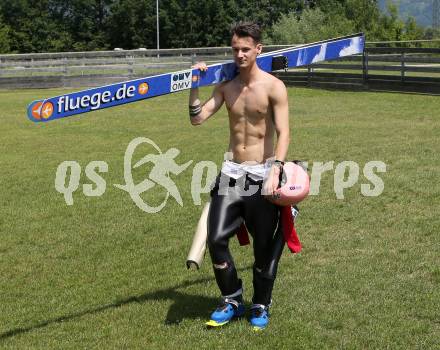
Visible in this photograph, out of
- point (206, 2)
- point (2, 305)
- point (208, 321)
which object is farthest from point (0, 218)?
point (206, 2)

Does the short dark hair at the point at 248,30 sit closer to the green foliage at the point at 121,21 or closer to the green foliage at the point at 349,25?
the green foliage at the point at 349,25

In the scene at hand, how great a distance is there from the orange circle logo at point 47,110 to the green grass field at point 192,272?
65.4 inches

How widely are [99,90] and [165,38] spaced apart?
8499 cm

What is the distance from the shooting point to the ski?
4520 mm

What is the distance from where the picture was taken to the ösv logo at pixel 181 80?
15.5 feet

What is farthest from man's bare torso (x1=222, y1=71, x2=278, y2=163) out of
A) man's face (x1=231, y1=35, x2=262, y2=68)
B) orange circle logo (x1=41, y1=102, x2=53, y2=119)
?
orange circle logo (x1=41, y1=102, x2=53, y2=119)

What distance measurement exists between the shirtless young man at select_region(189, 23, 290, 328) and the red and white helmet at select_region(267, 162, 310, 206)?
0.10 m

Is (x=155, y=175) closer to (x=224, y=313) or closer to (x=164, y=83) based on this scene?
(x=224, y=313)

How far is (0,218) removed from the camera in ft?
28.7

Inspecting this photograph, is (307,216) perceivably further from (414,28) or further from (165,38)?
(165,38)

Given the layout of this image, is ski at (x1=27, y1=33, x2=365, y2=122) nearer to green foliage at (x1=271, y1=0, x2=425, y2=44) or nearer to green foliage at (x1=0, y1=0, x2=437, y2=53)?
green foliage at (x1=271, y1=0, x2=425, y2=44)

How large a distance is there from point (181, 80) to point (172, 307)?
190 centimetres

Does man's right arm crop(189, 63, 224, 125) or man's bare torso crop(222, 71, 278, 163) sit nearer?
man's bare torso crop(222, 71, 278, 163)

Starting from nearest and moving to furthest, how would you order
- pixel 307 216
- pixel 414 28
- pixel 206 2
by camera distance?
pixel 307 216 < pixel 414 28 < pixel 206 2
